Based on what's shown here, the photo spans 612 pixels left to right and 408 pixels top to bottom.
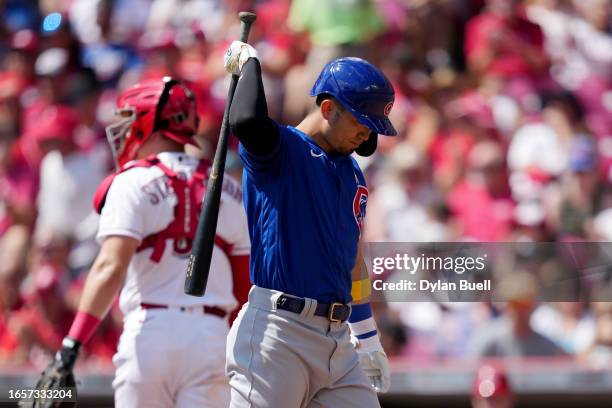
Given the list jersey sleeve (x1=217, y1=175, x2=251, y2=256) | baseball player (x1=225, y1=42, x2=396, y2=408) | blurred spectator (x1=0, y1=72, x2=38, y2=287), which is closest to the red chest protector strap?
jersey sleeve (x1=217, y1=175, x2=251, y2=256)

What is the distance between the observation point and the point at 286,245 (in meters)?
3.90

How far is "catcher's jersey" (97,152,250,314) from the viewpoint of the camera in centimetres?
453

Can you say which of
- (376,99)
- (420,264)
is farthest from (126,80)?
(376,99)

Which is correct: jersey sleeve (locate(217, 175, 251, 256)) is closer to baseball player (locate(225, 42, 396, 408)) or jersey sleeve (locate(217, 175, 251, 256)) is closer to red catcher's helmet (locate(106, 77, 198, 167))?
red catcher's helmet (locate(106, 77, 198, 167))

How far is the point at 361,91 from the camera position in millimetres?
3963

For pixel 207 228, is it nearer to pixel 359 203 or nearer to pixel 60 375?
pixel 359 203

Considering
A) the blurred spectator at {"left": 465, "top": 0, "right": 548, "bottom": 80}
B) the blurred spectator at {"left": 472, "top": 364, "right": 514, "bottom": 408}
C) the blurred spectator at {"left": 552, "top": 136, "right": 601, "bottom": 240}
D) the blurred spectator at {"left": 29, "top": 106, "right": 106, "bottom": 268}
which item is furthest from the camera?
the blurred spectator at {"left": 465, "top": 0, "right": 548, "bottom": 80}

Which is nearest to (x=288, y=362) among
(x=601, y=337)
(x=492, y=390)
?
(x=492, y=390)

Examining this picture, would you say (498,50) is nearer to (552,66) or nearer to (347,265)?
(552,66)

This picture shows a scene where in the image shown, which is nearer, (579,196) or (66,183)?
(579,196)

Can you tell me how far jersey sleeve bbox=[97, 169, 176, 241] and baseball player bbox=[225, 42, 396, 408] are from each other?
2.26 feet

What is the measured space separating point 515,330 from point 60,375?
3165 mm

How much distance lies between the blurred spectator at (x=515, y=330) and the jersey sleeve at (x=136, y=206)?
2.68 metres

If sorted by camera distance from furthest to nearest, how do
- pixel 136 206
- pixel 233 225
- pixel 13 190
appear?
pixel 13 190
pixel 233 225
pixel 136 206
